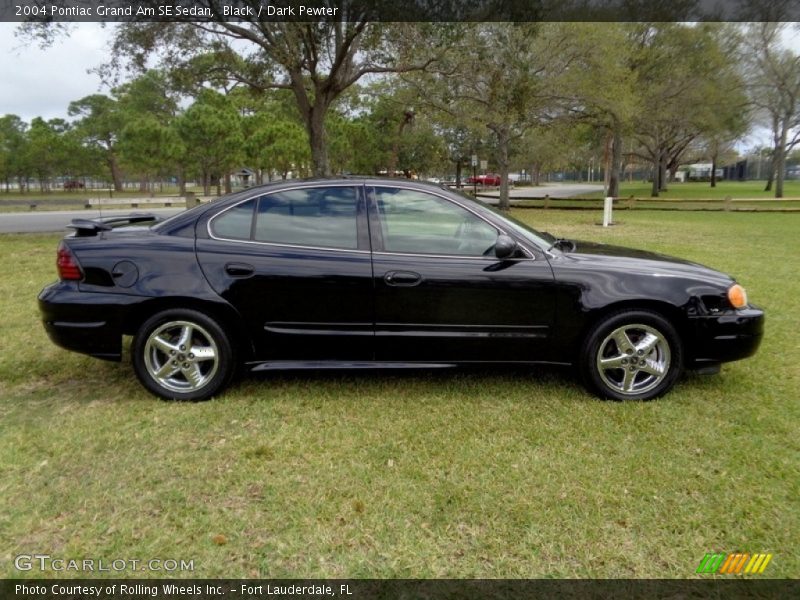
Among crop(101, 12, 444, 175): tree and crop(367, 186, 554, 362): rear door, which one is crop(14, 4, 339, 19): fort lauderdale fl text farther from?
crop(367, 186, 554, 362): rear door

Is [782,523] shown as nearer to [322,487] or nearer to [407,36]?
[322,487]

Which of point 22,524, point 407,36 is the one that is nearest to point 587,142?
point 407,36

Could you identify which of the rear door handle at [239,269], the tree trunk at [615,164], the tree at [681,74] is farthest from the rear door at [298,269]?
the tree trunk at [615,164]

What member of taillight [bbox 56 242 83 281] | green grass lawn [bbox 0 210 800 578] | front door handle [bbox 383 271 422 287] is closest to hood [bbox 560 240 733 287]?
green grass lawn [bbox 0 210 800 578]

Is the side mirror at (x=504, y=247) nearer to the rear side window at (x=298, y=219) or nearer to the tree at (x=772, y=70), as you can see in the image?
the rear side window at (x=298, y=219)

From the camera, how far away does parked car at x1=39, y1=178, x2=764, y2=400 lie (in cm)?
361

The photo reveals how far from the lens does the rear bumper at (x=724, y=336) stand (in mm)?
3645

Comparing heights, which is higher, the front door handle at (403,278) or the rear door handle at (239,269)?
the rear door handle at (239,269)

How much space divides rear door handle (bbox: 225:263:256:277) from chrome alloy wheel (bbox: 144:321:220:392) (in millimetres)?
444

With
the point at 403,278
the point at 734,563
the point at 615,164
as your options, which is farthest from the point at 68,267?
the point at 615,164

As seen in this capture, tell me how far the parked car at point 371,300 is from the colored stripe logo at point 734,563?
1.47m

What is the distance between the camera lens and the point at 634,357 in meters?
3.67

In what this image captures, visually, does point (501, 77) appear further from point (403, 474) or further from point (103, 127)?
point (103, 127)

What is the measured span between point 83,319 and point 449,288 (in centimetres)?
254
